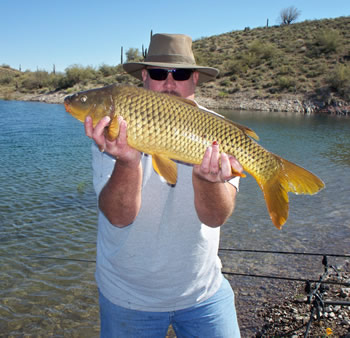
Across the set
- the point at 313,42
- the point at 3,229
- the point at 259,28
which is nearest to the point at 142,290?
the point at 3,229

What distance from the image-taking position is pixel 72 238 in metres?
5.96

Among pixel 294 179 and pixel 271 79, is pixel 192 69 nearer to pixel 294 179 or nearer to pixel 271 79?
pixel 294 179

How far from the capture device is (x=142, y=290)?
6.45 feet

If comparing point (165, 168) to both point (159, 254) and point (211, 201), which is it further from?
point (159, 254)

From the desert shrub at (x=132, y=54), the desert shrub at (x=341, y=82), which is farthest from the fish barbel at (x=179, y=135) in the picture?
the desert shrub at (x=132, y=54)

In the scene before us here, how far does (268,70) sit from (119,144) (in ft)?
140

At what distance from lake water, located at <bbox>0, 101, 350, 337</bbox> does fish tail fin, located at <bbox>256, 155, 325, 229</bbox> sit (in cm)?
240

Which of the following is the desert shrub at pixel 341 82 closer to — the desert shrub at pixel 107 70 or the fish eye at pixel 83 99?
the desert shrub at pixel 107 70

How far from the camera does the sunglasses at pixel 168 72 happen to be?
2576mm

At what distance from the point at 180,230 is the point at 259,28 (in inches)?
2776

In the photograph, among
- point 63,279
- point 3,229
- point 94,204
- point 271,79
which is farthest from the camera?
point 271,79

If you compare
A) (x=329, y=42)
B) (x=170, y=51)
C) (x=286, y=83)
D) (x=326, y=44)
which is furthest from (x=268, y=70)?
(x=170, y=51)

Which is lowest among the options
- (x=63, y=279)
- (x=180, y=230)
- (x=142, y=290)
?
(x=63, y=279)

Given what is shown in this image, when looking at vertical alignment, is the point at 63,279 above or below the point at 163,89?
below
